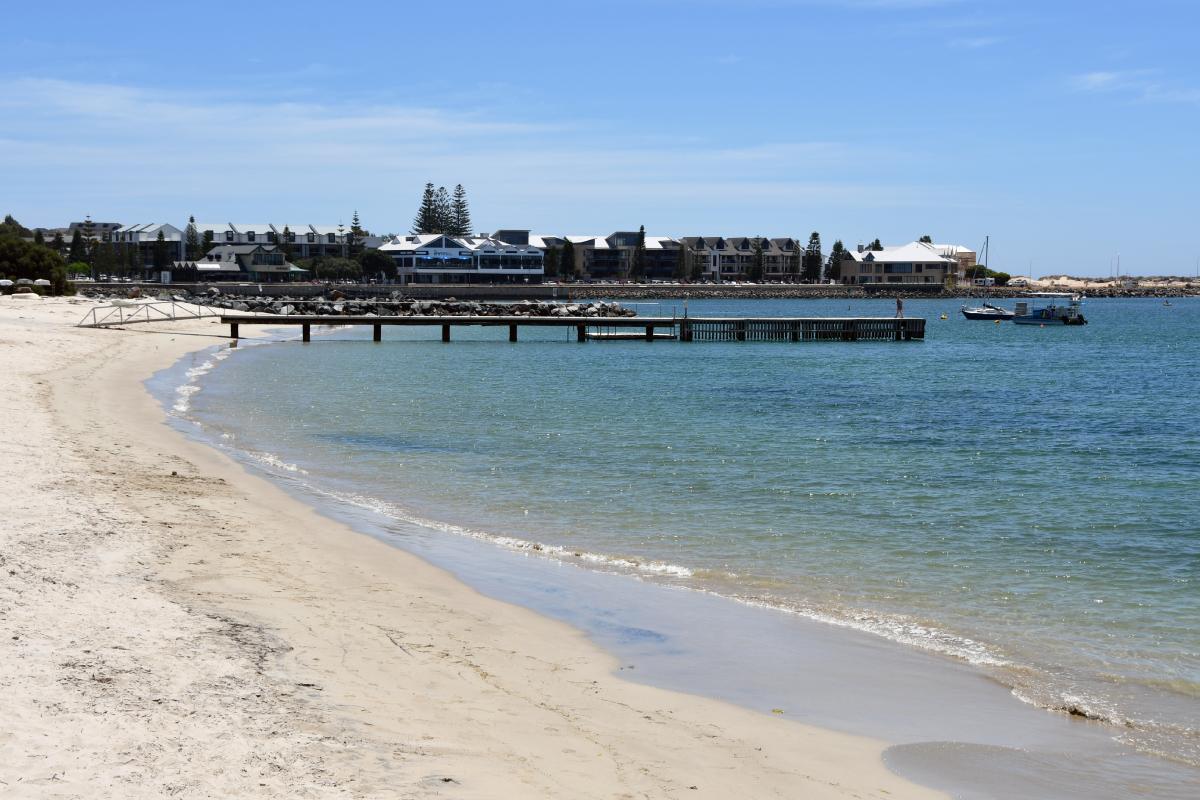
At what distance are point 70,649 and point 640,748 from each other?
4320 mm


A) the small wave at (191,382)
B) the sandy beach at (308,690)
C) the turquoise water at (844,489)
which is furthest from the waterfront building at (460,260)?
the sandy beach at (308,690)

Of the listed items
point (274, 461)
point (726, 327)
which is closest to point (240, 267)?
point (726, 327)

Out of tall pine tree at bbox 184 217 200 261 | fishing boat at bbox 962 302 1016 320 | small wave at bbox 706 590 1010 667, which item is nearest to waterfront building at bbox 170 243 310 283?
tall pine tree at bbox 184 217 200 261

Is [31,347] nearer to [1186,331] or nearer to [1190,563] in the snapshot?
[1190,563]

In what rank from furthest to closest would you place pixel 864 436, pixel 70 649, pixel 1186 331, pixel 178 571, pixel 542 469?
pixel 1186 331 < pixel 864 436 < pixel 542 469 < pixel 178 571 < pixel 70 649

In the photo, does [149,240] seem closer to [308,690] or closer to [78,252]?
[78,252]

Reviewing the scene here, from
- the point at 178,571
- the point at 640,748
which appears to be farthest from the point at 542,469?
the point at 640,748

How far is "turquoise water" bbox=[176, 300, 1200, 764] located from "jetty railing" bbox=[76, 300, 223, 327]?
85.2 ft

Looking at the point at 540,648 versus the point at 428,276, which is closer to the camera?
the point at 540,648

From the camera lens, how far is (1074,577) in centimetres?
1458

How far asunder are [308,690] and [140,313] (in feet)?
273

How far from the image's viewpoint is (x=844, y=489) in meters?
21.0

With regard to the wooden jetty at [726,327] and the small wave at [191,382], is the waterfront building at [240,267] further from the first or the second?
the small wave at [191,382]

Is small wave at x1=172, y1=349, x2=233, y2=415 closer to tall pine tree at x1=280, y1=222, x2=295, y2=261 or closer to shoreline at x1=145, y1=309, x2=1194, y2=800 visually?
shoreline at x1=145, y1=309, x2=1194, y2=800
